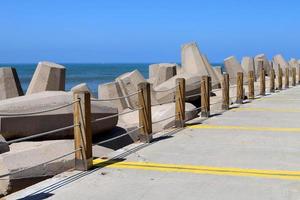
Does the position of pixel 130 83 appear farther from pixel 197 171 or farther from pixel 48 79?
pixel 197 171

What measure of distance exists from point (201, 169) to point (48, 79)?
956cm

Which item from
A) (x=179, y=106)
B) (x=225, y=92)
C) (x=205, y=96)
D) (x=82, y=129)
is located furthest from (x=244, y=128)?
(x=82, y=129)

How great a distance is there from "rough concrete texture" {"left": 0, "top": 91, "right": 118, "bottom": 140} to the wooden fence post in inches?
56.4

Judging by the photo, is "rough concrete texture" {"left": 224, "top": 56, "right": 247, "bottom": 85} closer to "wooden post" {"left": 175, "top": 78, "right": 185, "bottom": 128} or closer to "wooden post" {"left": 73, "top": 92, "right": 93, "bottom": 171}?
"wooden post" {"left": 175, "top": 78, "right": 185, "bottom": 128}

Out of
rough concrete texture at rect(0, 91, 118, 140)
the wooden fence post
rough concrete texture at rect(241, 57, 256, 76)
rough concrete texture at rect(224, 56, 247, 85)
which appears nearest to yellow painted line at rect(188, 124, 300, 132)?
rough concrete texture at rect(0, 91, 118, 140)

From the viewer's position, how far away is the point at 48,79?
16125 mm

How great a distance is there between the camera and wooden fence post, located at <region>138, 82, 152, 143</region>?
941cm

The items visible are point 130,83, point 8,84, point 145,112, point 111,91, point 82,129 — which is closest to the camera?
point 82,129

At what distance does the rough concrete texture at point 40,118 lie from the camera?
33.1ft

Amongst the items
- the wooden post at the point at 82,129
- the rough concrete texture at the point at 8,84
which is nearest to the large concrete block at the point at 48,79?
the rough concrete texture at the point at 8,84

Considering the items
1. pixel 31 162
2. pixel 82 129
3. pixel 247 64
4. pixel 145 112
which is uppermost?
pixel 82 129

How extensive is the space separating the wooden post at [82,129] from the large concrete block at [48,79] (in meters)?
8.88

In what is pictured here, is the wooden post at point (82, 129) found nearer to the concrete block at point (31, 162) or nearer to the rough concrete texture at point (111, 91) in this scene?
the concrete block at point (31, 162)

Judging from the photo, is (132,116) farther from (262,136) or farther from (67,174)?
(67,174)
